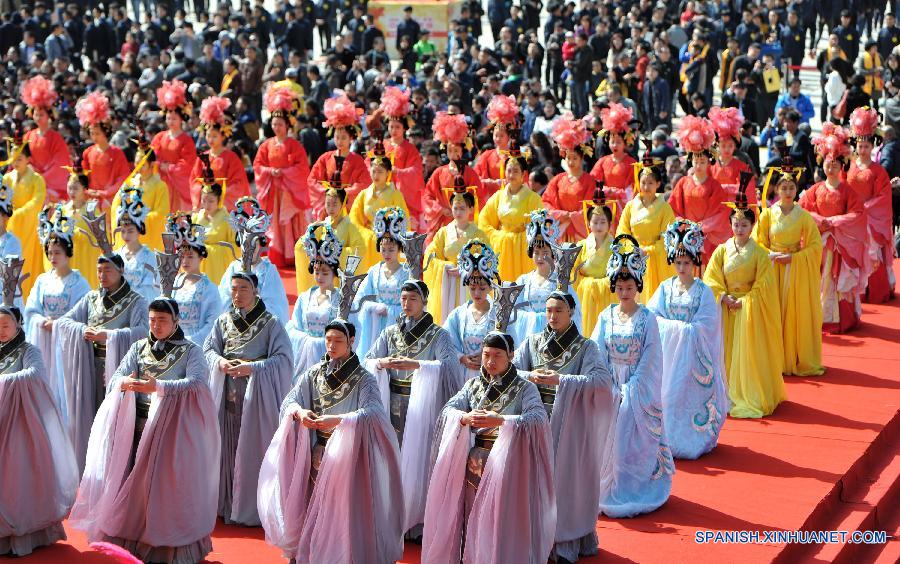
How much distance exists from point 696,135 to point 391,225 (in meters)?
3.63

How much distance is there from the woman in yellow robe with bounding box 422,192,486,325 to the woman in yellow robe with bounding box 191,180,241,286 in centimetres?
180

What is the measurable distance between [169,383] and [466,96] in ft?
43.2

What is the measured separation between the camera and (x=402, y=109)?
1634 cm

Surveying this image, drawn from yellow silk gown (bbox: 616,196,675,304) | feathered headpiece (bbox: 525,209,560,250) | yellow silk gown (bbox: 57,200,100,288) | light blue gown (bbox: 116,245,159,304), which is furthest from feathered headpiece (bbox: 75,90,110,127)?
feathered headpiece (bbox: 525,209,560,250)

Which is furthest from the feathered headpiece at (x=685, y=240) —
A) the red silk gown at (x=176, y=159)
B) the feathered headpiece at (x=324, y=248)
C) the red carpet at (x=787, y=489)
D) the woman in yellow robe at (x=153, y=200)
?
the red silk gown at (x=176, y=159)

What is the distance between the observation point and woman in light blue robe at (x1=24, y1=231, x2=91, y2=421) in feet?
36.3

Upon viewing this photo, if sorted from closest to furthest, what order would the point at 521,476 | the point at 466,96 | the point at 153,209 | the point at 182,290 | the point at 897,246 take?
1. the point at 521,476
2. the point at 182,290
3. the point at 153,209
4. the point at 897,246
5. the point at 466,96

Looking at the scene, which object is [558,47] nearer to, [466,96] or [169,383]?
[466,96]

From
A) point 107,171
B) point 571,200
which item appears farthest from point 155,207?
point 571,200

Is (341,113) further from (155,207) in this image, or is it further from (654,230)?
(654,230)

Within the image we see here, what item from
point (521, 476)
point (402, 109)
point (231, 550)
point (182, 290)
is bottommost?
point (231, 550)

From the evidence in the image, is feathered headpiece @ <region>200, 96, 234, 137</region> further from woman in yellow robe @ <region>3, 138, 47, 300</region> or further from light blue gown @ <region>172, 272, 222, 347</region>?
light blue gown @ <region>172, 272, 222, 347</region>

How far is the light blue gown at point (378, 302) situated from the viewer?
11.5 meters

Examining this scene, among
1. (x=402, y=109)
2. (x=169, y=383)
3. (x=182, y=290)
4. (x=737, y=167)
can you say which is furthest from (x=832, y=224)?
(x=169, y=383)
